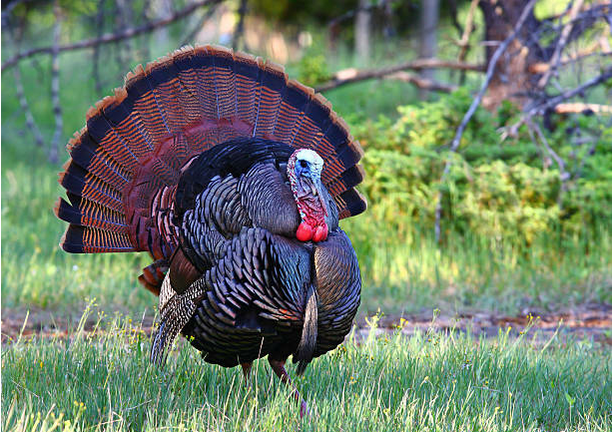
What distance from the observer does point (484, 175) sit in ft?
22.0

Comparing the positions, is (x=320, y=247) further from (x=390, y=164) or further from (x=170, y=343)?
(x=390, y=164)

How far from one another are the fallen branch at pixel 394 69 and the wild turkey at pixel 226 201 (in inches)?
162

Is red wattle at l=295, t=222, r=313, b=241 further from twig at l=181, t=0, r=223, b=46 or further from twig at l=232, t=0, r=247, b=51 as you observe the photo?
twig at l=232, t=0, r=247, b=51

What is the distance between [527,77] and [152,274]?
195 inches

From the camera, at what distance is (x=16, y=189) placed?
8.94 metres

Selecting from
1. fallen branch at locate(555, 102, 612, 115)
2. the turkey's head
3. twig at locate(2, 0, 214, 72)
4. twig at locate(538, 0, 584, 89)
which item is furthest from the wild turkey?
twig at locate(2, 0, 214, 72)

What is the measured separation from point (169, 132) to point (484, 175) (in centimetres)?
334

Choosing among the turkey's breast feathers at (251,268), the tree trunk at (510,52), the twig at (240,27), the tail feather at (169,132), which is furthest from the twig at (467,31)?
the turkey's breast feathers at (251,268)

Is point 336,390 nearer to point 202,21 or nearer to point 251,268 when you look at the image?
point 251,268

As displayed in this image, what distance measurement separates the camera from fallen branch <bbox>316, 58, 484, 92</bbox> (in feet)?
26.7

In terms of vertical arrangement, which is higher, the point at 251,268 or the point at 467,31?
the point at 467,31

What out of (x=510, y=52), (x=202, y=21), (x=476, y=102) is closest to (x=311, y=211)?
(x=476, y=102)

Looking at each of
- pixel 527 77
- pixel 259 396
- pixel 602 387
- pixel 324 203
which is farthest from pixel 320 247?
pixel 527 77

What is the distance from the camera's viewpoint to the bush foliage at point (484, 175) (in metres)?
6.67
